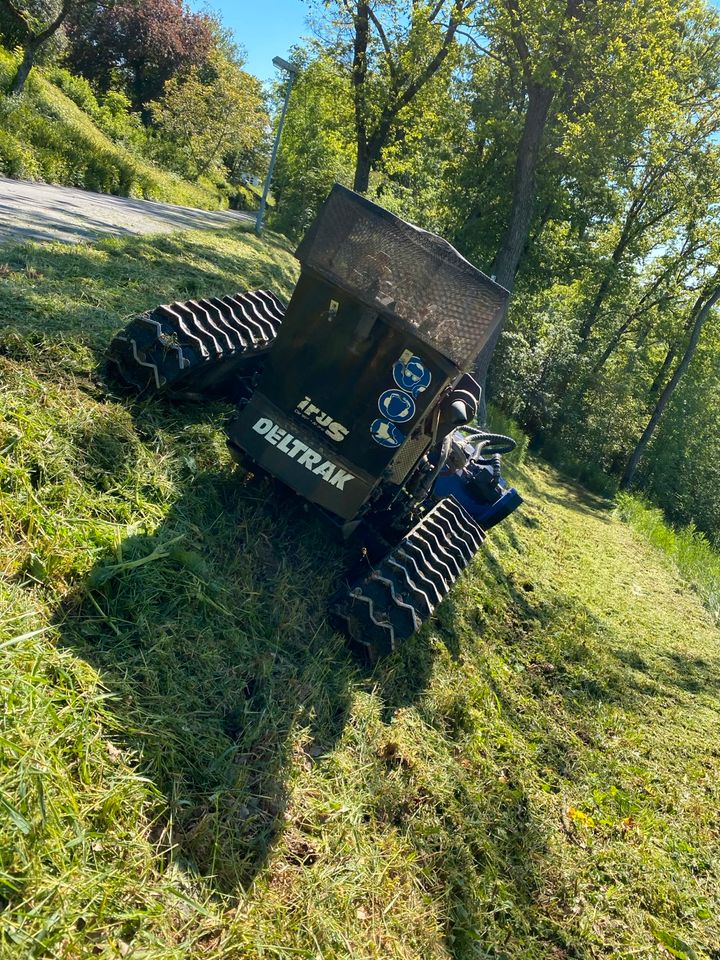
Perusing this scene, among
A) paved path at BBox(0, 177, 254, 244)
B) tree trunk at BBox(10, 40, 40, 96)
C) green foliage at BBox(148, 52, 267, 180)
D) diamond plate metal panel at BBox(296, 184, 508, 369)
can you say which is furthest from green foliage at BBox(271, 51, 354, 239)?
diamond plate metal panel at BBox(296, 184, 508, 369)

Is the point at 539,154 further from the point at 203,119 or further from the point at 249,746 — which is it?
the point at 203,119

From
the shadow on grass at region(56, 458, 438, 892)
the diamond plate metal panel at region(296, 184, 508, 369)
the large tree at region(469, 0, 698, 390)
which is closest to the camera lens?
the shadow on grass at region(56, 458, 438, 892)

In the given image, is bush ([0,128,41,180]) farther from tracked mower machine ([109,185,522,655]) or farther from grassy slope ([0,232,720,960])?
tracked mower machine ([109,185,522,655])

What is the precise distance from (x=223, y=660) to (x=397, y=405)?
5.56ft

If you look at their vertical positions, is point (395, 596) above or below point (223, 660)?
above

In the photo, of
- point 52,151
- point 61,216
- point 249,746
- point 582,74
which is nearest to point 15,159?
point 52,151

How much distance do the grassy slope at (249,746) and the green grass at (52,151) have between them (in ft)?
31.0

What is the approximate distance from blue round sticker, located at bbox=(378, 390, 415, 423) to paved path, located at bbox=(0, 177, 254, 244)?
15.5ft

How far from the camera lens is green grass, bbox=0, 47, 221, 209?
1356cm

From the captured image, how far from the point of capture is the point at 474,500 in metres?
6.14

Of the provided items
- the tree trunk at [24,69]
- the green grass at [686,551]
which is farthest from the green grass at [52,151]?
the green grass at [686,551]

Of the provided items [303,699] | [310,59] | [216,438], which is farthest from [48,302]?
[310,59]

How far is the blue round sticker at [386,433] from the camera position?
156 inches

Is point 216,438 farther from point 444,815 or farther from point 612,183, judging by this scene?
point 612,183
